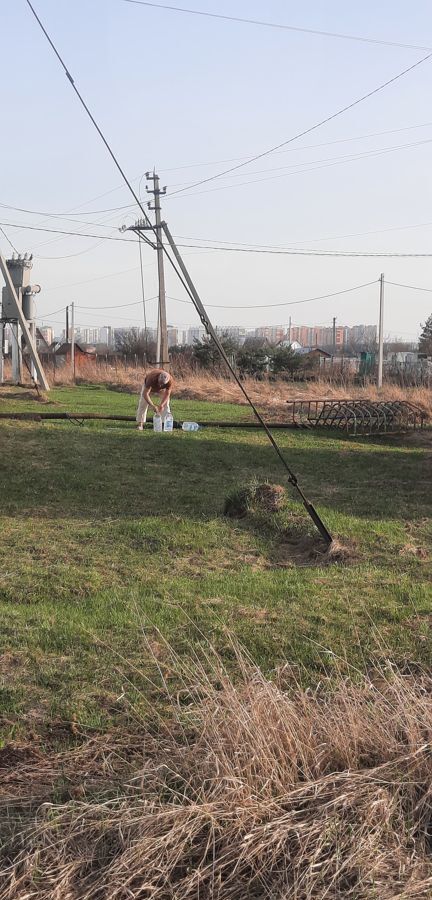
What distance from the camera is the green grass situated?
15.4 feet

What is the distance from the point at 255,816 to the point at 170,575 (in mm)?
4109

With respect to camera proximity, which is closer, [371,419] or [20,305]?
[371,419]

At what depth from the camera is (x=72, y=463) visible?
13.1 metres

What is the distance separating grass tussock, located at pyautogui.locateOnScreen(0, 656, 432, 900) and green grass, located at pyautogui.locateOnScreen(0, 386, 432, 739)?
673mm

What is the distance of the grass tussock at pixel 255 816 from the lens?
258 centimetres

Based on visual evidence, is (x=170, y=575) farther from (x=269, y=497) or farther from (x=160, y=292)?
(x=160, y=292)

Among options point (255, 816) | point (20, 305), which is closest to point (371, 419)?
point (20, 305)

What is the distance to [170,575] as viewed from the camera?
6.87 metres

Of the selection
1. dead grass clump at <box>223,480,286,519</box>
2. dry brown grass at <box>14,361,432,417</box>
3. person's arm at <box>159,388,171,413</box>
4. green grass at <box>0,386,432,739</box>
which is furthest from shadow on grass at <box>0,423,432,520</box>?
dry brown grass at <box>14,361,432,417</box>

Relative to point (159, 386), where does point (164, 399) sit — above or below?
below

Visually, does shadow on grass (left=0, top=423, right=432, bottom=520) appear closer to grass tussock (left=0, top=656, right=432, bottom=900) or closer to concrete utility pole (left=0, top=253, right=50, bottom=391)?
grass tussock (left=0, top=656, right=432, bottom=900)

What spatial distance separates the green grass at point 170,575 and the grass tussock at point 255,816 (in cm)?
67

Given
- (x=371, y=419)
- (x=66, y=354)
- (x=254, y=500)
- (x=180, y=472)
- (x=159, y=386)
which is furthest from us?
(x=66, y=354)

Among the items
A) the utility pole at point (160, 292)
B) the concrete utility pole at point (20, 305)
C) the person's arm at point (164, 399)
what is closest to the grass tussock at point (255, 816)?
the person's arm at point (164, 399)
